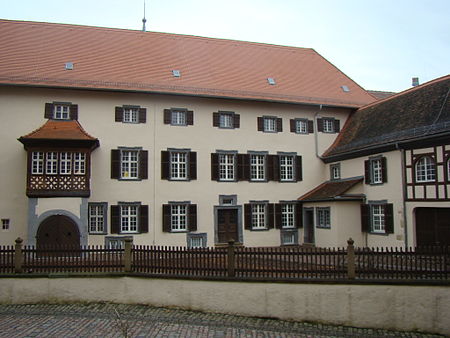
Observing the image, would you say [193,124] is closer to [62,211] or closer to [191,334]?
[62,211]

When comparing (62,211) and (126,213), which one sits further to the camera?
(126,213)

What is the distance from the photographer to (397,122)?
64.7ft

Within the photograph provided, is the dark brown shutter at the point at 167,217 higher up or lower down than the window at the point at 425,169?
lower down

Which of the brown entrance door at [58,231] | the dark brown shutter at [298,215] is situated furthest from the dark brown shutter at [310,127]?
the brown entrance door at [58,231]

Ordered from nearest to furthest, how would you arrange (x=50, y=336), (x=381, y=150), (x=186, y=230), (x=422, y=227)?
1. (x=50, y=336)
2. (x=422, y=227)
3. (x=381, y=150)
4. (x=186, y=230)

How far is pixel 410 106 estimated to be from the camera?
65.5 feet

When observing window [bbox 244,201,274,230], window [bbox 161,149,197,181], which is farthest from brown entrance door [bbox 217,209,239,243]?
window [bbox 161,149,197,181]

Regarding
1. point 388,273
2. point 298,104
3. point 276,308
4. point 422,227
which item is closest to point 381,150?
point 422,227

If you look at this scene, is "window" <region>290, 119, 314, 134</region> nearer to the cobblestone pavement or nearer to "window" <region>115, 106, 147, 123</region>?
"window" <region>115, 106, 147, 123</region>

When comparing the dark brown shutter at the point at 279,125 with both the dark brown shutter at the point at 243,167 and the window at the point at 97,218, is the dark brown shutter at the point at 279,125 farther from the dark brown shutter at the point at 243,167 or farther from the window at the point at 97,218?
the window at the point at 97,218

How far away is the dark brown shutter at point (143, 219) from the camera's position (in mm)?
20234

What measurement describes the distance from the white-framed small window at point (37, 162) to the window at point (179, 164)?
528 centimetres

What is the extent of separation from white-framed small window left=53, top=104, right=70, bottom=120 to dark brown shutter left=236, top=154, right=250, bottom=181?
8.27 metres

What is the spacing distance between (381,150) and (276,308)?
11293mm
